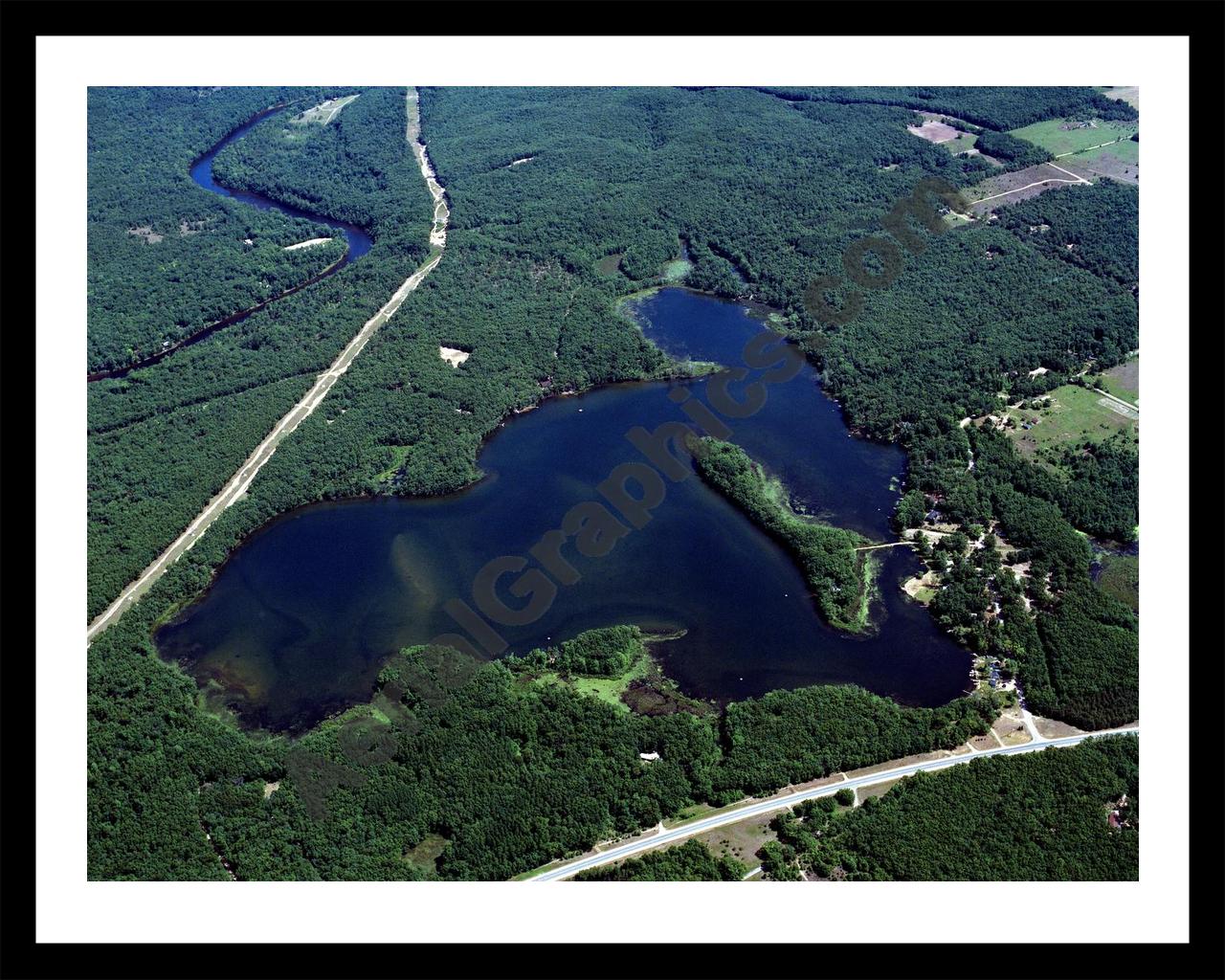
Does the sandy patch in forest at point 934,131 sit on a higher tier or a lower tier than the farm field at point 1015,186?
higher

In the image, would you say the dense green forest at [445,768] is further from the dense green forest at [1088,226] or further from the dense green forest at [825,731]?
the dense green forest at [1088,226]

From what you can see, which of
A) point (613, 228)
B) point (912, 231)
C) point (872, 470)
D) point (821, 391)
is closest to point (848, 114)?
point (912, 231)

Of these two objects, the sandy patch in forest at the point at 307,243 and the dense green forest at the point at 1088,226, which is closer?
the dense green forest at the point at 1088,226

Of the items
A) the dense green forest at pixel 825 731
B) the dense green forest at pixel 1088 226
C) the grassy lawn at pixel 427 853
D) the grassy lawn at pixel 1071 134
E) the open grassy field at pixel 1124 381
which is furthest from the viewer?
the grassy lawn at pixel 1071 134

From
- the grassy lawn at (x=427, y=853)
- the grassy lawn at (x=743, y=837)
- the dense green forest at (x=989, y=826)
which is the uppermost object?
the dense green forest at (x=989, y=826)

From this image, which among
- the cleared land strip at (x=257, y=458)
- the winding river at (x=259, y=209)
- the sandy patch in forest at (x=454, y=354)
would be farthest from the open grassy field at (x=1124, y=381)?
the winding river at (x=259, y=209)

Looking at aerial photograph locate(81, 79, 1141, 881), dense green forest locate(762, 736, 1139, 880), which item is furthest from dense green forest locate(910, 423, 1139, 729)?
dense green forest locate(762, 736, 1139, 880)

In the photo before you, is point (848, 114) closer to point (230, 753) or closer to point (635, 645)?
point (635, 645)

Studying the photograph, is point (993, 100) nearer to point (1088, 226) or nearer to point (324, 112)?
point (1088, 226)
